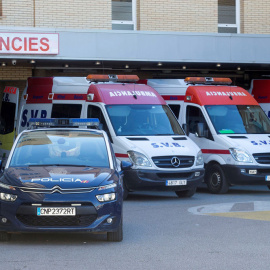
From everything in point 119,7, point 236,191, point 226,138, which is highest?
point 119,7

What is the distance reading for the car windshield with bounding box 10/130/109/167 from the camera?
10945 mm

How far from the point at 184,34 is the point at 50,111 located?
181 inches

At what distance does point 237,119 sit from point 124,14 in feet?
24.5

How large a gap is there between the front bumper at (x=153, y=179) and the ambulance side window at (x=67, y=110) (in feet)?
10.5

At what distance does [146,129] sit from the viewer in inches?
664

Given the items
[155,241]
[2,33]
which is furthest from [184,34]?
[155,241]

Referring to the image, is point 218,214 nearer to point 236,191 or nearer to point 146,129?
point 146,129

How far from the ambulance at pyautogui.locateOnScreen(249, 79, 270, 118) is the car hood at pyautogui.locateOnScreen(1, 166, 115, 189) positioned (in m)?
11.0

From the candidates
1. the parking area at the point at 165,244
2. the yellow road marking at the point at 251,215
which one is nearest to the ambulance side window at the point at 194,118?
the parking area at the point at 165,244

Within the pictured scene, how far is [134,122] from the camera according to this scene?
16922mm

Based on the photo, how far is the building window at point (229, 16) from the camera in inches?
997

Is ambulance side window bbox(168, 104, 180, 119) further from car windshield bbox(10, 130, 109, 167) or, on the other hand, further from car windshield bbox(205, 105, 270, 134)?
car windshield bbox(10, 130, 109, 167)

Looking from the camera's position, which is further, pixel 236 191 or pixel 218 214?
pixel 236 191

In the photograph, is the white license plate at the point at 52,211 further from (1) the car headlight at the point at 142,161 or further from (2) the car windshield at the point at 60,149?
(1) the car headlight at the point at 142,161
